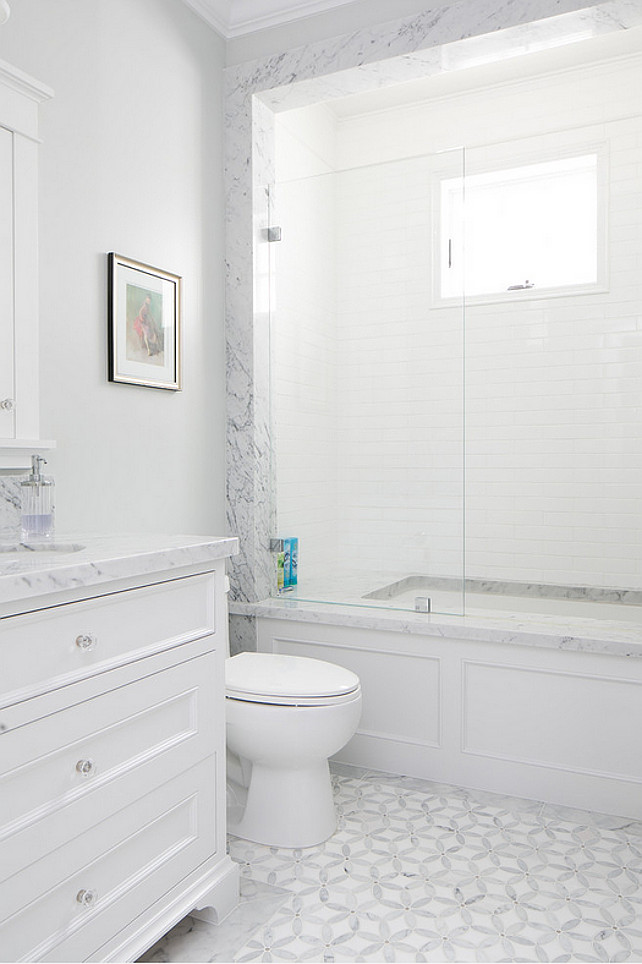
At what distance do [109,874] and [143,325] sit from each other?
1.58 metres

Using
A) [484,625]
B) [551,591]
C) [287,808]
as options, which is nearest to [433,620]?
[484,625]

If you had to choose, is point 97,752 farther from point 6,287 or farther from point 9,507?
point 6,287

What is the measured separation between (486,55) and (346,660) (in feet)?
7.14

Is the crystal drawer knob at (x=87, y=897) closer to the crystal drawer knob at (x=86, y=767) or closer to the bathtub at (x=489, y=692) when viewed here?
the crystal drawer knob at (x=86, y=767)

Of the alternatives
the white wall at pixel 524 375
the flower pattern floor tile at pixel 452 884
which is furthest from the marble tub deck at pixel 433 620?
the flower pattern floor tile at pixel 452 884

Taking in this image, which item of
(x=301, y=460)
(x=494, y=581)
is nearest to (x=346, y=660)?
(x=301, y=460)

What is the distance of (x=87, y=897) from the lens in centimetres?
133

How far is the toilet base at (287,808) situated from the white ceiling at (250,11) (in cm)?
258

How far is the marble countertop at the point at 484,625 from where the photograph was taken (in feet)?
7.36

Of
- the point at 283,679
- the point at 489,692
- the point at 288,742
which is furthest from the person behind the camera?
the point at 489,692

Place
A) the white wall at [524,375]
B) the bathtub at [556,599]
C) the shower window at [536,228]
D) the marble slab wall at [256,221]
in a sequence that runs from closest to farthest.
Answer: the marble slab wall at [256,221]
the white wall at [524,375]
the bathtub at [556,599]
the shower window at [536,228]

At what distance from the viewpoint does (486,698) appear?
7.89ft

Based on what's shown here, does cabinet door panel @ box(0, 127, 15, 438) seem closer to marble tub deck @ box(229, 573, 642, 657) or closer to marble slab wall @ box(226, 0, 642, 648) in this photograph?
marble slab wall @ box(226, 0, 642, 648)

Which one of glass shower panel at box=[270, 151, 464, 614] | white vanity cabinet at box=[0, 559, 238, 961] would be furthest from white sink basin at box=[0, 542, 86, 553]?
glass shower panel at box=[270, 151, 464, 614]
